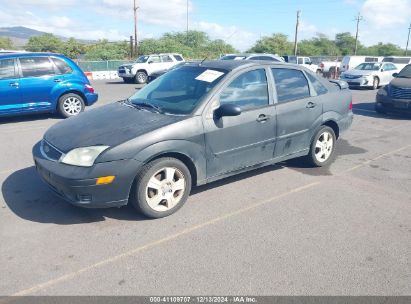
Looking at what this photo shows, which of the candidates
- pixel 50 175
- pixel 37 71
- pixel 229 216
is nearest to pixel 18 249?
pixel 50 175

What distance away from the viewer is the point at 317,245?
3.26 meters

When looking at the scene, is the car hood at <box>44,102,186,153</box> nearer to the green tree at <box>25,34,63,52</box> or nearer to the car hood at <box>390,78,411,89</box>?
the car hood at <box>390,78,411,89</box>

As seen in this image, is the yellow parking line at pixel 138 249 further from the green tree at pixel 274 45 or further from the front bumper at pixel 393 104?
the green tree at pixel 274 45

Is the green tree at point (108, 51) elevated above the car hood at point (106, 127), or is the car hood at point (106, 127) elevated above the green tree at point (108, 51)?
the green tree at point (108, 51)

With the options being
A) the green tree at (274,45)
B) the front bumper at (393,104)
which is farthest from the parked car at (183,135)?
the green tree at (274,45)

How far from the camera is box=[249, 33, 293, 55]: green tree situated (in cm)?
6341

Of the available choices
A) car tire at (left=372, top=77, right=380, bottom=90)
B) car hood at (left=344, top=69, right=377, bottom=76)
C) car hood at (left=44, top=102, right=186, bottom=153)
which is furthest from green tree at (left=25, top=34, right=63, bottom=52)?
car hood at (left=44, top=102, right=186, bottom=153)

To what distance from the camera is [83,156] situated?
11.1ft

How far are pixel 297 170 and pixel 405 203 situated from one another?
150 cm

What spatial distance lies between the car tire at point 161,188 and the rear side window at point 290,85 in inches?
69.3

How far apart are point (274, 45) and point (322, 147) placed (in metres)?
62.4

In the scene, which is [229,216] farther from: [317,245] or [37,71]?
[37,71]

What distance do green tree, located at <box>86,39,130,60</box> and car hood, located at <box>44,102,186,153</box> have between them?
3828cm

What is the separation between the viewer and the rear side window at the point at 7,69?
7.92 meters
